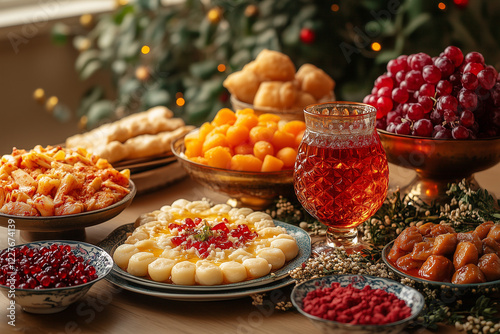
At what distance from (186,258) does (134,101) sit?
124 inches

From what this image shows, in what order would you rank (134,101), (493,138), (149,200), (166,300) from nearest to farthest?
(166,300) → (493,138) → (149,200) → (134,101)

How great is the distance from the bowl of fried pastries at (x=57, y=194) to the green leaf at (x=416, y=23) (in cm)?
218

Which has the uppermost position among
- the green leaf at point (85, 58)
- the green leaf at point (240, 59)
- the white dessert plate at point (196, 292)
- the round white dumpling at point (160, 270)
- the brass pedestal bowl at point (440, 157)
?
the green leaf at point (85, 58)

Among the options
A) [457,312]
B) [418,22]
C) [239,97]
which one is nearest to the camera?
[457,312]

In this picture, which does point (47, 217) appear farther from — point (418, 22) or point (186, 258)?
point (418, 22)

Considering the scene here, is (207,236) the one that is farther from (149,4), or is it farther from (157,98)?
(149,4)

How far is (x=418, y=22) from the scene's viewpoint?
3.21 meters

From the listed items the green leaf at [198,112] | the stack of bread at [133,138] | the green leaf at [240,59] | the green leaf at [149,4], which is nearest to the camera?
the stack of bread at [133,138]

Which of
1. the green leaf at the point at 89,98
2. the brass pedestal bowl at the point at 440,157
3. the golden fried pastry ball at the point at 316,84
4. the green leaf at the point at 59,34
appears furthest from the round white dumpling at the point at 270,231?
the green leaf at the point at 89,98

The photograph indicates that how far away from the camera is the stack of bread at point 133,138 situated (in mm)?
2014

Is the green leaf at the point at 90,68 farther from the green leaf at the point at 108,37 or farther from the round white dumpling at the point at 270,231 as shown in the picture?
the round white dumpling at the point at 270,231

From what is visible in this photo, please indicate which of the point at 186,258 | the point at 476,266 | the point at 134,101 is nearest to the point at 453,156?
the point at 476,266

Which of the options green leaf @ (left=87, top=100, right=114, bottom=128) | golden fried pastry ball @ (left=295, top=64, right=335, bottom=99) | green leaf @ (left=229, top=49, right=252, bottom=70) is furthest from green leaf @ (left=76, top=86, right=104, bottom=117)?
golden fried pastry ball @ (left=295, top=64, right=335, bottom=99)

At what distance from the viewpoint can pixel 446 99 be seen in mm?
1604
